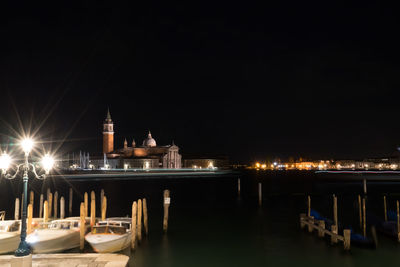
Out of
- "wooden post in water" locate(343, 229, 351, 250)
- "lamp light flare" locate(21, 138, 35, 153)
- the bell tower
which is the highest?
the bell tower

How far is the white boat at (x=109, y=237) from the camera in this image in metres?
14.8

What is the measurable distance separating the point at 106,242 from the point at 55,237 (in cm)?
208

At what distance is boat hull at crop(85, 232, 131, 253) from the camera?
48.2 ft

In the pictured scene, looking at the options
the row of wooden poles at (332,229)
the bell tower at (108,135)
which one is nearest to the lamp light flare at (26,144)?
the row of wooden poles at (332,229)

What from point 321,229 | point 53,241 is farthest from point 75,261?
point 321,229

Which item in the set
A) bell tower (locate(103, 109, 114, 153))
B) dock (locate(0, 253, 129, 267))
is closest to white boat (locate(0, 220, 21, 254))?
dock (locate(0, 253, 129, 267))

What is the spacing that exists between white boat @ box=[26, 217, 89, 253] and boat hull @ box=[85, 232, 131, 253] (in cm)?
126

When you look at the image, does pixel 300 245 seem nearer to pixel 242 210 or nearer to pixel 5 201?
pixel 242 210

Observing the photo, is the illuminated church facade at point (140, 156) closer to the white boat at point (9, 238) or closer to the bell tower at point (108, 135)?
the bell tower at point (108, 135)

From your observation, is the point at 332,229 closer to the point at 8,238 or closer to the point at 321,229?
the point at 321,229

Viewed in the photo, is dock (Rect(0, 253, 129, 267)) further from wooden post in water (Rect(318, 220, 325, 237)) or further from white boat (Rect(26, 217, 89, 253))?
wooden post in water (Rect(318, 220, 325, 237))

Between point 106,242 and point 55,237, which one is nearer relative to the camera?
point 106,242

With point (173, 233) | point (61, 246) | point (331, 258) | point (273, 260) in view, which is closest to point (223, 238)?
point (173, 233)

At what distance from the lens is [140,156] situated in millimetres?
116375
